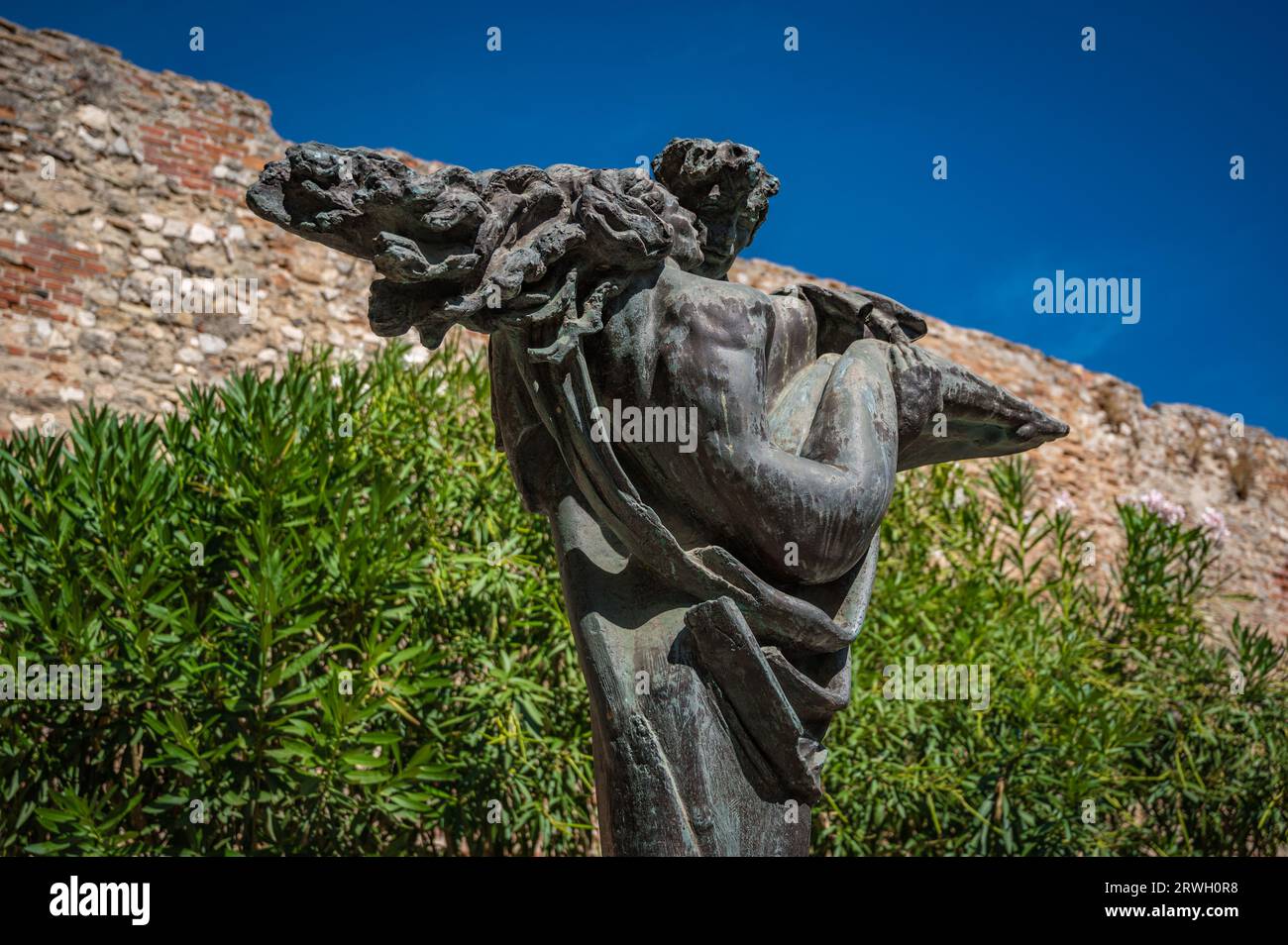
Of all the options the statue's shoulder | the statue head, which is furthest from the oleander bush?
the statue's shoulder

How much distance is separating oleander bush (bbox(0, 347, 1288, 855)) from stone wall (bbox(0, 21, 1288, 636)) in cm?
188

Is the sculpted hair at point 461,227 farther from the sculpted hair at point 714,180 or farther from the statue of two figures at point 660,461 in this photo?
the sculpted hair at point 714,180

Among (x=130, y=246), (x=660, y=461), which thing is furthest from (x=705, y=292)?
(x=130, y=246)

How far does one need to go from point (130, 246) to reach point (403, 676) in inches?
211

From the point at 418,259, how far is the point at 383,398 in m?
4.35

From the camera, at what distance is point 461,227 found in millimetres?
1948

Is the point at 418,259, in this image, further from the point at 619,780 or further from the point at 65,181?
the point at 65,181

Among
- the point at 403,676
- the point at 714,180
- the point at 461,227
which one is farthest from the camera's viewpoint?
the point at 403,676

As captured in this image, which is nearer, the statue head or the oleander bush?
the statue head

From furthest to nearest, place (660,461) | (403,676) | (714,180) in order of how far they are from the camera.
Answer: (403,676) < (714,180) < (660,461)

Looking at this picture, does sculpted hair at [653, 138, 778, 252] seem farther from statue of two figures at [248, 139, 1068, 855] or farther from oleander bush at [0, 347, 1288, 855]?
oleander bush at [0, 347, 1288, 855]

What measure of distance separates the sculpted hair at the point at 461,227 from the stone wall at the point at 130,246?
6839 mm

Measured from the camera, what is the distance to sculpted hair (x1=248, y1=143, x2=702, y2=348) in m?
1.88

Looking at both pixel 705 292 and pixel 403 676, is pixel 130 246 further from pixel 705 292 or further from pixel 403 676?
pixel 705 292
